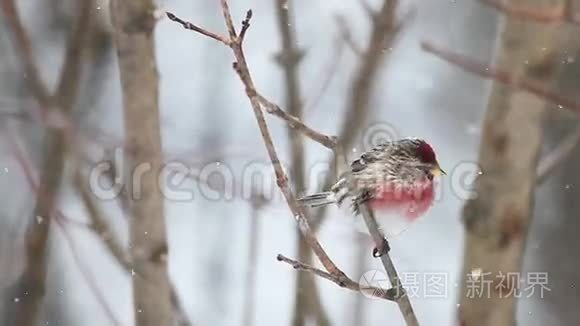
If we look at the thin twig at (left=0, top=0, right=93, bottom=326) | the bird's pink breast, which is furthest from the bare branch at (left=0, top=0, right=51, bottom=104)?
the bird's pink breast

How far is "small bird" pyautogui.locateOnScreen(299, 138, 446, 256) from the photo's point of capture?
920mm

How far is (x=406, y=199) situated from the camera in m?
0.98

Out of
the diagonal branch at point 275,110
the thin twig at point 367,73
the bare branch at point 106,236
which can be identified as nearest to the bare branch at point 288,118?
the diagonal branch at point 275,110

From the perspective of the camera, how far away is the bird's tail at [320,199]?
1013 mm

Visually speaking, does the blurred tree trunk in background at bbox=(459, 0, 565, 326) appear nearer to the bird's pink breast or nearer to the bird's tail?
the bird's pink breast

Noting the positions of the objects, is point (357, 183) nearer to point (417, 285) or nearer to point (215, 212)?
point (417, 285)

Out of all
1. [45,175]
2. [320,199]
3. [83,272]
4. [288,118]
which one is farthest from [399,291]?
[45,175]

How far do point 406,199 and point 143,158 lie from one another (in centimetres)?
30

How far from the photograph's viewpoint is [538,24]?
40.4 inches

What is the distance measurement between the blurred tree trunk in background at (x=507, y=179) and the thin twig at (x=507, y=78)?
0.06 ft

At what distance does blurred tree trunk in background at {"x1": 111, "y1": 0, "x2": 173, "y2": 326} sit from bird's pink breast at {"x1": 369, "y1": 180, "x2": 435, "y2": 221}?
0.25 m

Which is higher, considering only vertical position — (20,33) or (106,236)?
(20,33)

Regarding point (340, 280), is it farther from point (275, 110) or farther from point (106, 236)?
point (106, 236)

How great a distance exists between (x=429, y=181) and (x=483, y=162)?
2.8 inches
